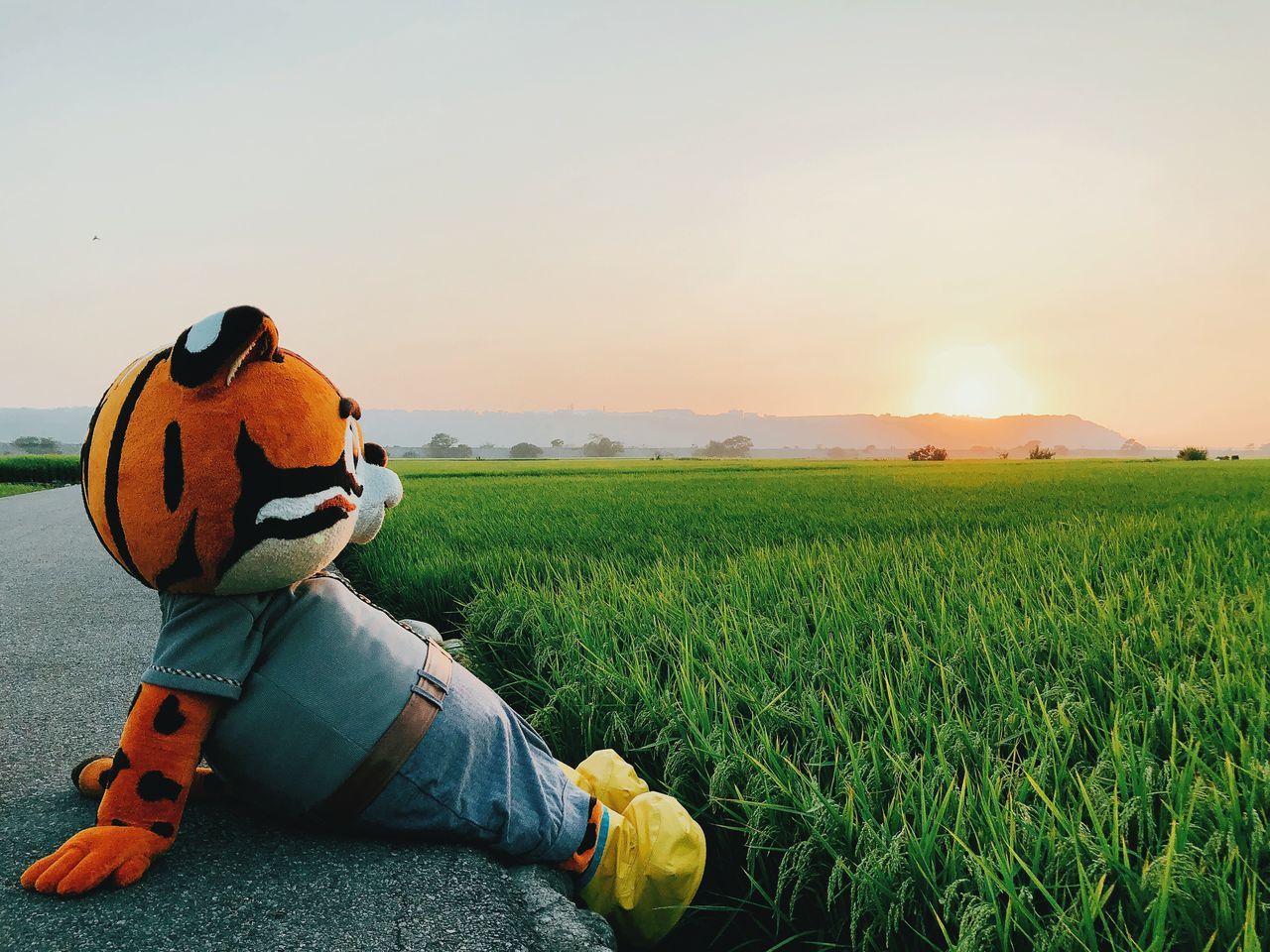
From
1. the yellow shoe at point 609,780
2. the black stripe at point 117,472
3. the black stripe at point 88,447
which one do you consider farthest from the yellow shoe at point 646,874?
the black stripe at point 88,447

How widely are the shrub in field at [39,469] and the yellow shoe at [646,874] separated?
84.9ft

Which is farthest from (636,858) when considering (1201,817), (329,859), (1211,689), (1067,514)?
(1067,514)

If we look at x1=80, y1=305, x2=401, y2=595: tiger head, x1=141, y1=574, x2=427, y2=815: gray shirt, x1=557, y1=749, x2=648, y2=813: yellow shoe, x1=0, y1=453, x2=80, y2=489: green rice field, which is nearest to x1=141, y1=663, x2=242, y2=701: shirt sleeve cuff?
x1=141, y1=574, x2=427, y2=815: gray shirt

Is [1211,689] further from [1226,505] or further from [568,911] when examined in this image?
[1226,505]

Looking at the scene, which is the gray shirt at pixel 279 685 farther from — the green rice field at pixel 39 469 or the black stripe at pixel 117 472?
the green rice field at pixel 39 469

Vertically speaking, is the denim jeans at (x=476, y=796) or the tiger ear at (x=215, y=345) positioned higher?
the tiger ear at (x=215, y=345)

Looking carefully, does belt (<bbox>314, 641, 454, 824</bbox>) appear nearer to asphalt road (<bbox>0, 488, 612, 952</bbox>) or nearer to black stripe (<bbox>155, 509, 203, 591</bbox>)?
asphalt road (<bbox>0, 488, 612, 952</bbox>)

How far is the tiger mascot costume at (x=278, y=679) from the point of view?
1.26m

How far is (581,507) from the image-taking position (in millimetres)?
7121

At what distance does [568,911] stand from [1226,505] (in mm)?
8227

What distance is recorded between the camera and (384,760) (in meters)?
1.32

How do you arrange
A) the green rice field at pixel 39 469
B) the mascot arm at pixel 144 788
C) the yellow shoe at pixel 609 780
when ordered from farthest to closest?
the green rice field at pixel 39 469, the yellow shoe at pixel 609 780, the mascot arm at pixel 144 788

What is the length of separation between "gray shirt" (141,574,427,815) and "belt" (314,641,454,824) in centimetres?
1

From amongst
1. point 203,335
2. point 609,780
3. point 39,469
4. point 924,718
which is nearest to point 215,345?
point 203,335
